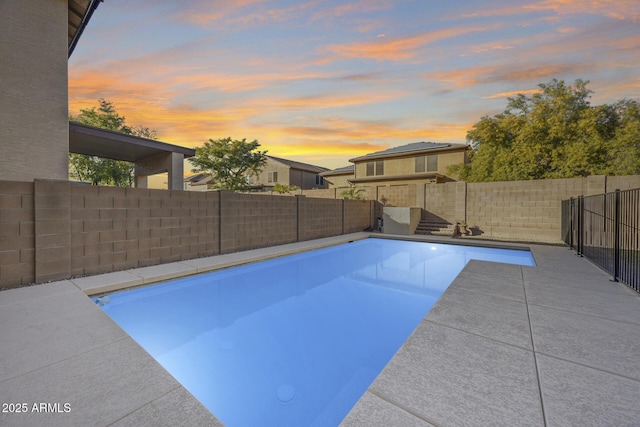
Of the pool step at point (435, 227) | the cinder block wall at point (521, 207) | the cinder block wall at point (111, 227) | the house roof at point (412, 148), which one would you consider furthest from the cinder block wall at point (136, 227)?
the house roof at point (412, 148)

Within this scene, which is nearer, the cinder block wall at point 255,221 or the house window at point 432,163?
the cinder block wall at point 255,221

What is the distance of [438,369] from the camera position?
2.15 m

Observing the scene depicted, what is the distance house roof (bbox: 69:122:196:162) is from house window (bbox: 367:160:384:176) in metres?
14.8

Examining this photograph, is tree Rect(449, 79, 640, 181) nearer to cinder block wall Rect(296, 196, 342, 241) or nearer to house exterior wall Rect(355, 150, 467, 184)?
house exterior wall Rect(355, 150, 467, 184)

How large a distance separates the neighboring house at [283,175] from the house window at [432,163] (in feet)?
40.6

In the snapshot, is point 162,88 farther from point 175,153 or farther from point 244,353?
point 244,353

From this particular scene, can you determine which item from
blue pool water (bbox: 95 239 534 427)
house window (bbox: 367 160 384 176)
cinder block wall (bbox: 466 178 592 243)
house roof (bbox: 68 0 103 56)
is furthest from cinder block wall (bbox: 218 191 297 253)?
house window (bbox: 367 160 384 176)

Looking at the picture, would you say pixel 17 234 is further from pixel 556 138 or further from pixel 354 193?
pixel 556 138

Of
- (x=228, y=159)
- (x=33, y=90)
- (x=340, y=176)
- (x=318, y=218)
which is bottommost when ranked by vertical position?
(x=318, y=218)

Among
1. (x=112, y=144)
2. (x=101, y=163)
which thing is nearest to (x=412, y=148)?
(x=112, y=144)

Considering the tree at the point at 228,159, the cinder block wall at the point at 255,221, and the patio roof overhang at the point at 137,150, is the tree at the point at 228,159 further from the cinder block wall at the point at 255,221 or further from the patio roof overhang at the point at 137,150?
the cinder block wall at the point at 255,221

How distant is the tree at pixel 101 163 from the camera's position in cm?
1583

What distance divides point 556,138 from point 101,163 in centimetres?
2633

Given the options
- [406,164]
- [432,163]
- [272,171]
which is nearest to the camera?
[432,163]
